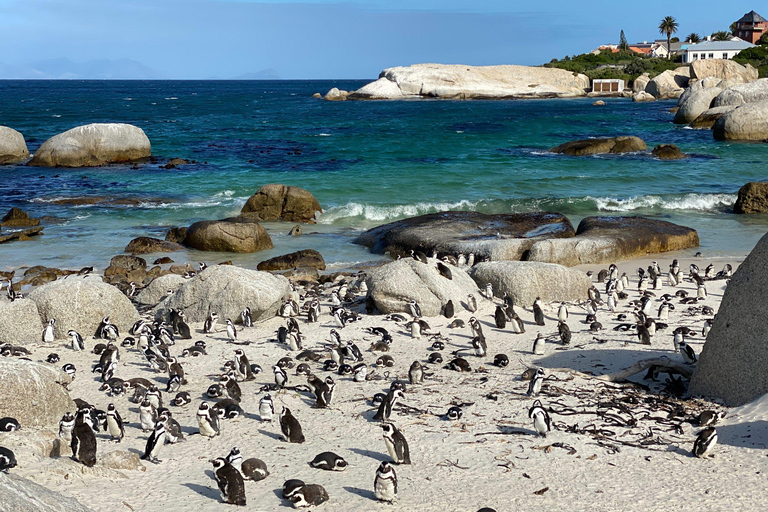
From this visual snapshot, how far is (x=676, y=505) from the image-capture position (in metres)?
7.11

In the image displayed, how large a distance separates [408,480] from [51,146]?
41.0 meters

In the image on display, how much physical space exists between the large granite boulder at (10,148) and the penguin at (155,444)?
135 feet

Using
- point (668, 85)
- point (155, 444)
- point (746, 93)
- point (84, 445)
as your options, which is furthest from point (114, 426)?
point (668, 85)

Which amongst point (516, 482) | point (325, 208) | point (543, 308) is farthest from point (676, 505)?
point (325, 208)

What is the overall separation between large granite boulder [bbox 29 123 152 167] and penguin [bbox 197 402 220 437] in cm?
3752

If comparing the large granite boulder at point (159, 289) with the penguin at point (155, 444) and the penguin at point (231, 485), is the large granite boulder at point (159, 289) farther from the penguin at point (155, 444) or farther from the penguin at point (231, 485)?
the penguin at point (231, 485)

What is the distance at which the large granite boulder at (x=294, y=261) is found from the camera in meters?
21.3

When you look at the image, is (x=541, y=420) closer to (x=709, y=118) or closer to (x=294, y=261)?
(x=294, y=261)

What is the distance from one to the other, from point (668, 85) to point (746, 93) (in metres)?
50.7

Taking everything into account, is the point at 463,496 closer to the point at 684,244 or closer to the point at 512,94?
the point at 684,244

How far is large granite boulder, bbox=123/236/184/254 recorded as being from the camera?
77.4 ft

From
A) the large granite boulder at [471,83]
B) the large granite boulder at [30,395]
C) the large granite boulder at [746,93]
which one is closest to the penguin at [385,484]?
the large granite boulder at [30,395]

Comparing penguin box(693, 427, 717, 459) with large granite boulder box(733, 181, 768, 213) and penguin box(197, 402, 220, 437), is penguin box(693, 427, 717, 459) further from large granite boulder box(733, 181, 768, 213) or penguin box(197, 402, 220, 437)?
large granite boulder box(733, 181, 768, 213)

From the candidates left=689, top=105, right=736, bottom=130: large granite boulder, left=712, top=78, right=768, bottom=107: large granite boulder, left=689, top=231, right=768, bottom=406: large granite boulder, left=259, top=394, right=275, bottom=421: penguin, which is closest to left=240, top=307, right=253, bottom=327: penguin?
left=259, top=394, right=275, bottom=421: penguin
